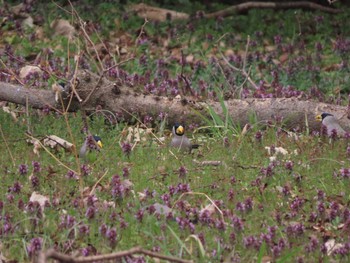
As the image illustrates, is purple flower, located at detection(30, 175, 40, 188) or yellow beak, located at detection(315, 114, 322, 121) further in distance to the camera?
A: yellow beak, located at detection(315, 114, 322, 121)

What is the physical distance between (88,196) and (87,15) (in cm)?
790

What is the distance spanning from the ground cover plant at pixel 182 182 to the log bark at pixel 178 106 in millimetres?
106

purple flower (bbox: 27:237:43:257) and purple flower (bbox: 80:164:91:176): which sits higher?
purple flower (bbox: 27:237:43:257)

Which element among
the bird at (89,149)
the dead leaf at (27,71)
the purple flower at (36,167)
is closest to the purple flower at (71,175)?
the purple flower at (36,167)

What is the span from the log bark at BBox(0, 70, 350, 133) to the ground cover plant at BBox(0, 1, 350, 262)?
0.35 ft

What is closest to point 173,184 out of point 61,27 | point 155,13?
point 61,27

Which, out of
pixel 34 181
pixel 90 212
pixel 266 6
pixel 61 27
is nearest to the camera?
pixel 90 212

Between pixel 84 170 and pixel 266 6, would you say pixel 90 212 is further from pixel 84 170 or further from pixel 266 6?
pixel 266 6

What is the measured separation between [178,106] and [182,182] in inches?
87.8

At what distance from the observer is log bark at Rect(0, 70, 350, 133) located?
9875mm

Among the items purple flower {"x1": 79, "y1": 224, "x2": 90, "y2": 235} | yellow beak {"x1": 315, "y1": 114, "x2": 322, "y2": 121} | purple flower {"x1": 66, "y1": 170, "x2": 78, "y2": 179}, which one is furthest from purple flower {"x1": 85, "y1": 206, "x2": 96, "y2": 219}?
yellow beak {"x1": 315, "y1": 114, "x2": 322, "y2": 121}

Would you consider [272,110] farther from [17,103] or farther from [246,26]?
[246,26]

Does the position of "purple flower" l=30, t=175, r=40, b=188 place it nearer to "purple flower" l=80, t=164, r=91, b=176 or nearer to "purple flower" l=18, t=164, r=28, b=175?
"purple flower" l=18, t=164, r=28, b=175

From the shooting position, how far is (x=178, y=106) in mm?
10000
